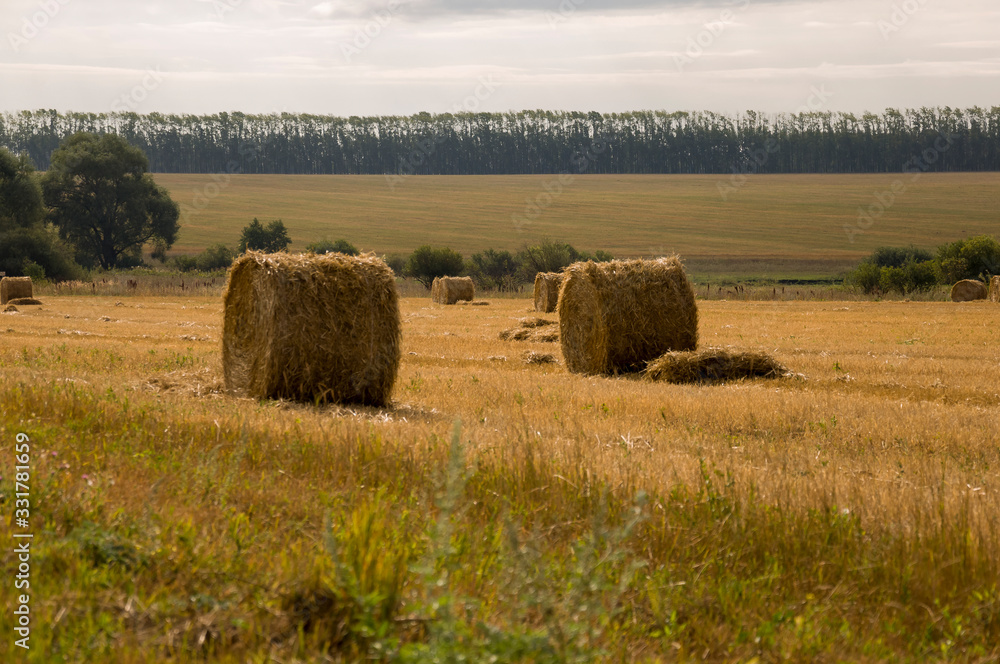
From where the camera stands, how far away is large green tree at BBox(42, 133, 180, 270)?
78438mm

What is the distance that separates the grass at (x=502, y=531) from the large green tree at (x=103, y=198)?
74333 mm

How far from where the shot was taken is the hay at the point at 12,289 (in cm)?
3722

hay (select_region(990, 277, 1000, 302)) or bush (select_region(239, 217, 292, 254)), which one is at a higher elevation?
bush (select_region(239, 217, 292, 254))

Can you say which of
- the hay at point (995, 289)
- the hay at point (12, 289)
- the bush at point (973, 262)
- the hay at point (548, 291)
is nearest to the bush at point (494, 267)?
the bush at point (973, 262)

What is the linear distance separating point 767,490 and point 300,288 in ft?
23.2

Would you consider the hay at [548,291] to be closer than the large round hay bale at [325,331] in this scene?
No

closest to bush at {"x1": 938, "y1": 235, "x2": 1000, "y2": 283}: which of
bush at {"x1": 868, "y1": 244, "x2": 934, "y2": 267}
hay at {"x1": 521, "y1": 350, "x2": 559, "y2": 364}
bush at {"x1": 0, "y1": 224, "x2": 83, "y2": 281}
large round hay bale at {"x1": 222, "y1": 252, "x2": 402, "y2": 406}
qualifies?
bush at {"x1": 868, "y1": 244, "x2": 934, "y2": 267}

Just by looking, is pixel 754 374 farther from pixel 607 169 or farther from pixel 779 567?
pixel 607 169

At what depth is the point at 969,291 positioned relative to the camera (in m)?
38.7

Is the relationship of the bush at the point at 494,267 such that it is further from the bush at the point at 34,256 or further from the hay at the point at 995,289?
the hay at the point at 995,289

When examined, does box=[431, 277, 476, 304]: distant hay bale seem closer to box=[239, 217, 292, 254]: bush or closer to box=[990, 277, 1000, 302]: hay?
box=[990, 277, 1000, 302]: hay

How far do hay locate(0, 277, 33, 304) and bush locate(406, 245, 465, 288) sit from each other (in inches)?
1051

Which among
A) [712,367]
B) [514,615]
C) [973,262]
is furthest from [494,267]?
[514,615]

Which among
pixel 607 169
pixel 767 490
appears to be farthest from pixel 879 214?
pixel 767 490
